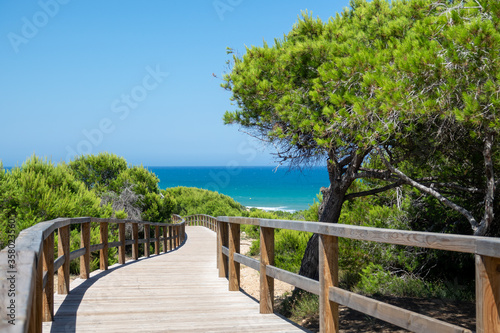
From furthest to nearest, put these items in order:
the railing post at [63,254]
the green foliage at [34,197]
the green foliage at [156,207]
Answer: the green foliage at [156,207], the green foliage at [34,197], the railing post at [63,254]

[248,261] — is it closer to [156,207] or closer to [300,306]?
[300,306]

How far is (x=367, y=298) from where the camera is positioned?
339cm

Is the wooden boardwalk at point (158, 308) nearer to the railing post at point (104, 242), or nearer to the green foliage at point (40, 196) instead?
the railing post at point (104, 242)

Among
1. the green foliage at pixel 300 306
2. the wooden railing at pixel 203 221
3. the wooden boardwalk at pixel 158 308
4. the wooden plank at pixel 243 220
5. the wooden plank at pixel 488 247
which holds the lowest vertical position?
the green foliage at pixel 300 306

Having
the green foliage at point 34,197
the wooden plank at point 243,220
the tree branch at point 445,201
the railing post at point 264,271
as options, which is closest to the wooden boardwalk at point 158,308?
the railing post at point 264,271

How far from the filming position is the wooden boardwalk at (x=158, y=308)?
4605mm

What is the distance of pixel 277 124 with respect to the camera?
8617 millimetres

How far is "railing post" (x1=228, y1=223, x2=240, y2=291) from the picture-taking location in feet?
21.7

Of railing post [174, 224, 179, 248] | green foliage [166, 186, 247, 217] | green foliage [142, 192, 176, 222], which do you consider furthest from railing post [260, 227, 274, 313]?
green foliage [166, 186, 247, 217]

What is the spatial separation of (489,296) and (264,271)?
10.2ft

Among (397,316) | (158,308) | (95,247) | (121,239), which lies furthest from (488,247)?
(121,239)

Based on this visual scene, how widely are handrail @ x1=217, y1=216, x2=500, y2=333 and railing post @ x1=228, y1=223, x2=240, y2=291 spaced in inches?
5.7

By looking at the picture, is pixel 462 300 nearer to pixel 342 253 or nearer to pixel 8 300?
pixel 342 253

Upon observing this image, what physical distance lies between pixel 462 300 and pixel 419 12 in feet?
14.8
